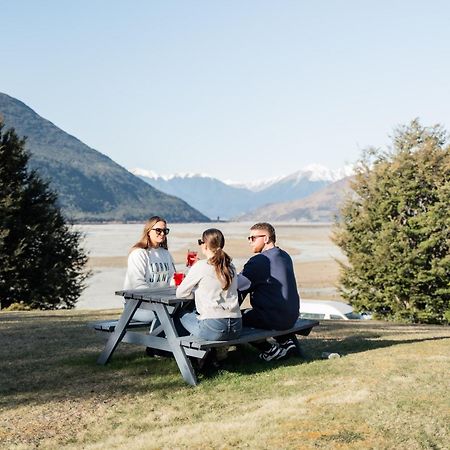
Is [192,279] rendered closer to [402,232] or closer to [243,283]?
[243,283]

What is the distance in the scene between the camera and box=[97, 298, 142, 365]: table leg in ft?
25.7

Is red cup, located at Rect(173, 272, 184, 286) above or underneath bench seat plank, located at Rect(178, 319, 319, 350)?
above

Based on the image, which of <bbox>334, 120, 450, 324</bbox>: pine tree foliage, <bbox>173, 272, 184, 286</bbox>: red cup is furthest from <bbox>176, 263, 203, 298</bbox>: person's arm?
<bbox>334, 120, 450, 324</bbox>: pine tree foliage

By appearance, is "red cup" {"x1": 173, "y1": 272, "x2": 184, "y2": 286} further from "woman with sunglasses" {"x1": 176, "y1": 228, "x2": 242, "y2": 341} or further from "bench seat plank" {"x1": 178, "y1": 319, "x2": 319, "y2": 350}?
"bench seat plank" {"x1": 178, "y1": 319, "x2": 319, "y2": 350}

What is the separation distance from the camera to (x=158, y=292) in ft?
25.7

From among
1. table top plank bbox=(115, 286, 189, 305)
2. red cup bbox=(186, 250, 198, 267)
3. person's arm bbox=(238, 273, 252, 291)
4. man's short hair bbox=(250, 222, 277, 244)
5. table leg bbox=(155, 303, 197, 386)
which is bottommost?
table leg bbox=(155, 303, 197, 386)

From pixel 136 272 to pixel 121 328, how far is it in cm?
86

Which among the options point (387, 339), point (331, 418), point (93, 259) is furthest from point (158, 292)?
point (93, 259)

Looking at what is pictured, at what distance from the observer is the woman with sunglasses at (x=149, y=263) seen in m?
8.41

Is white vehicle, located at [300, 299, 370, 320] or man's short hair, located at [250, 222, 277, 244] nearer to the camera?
man's short hair, located at [250, 222, 277, 244]

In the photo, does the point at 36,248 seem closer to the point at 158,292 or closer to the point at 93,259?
the point at 158,292

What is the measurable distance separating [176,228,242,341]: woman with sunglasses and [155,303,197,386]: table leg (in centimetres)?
35

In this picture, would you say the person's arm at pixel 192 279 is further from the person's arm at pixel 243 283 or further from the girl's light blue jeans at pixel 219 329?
the person's arm at pixel 243 283

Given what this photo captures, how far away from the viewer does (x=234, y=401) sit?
259 inches
